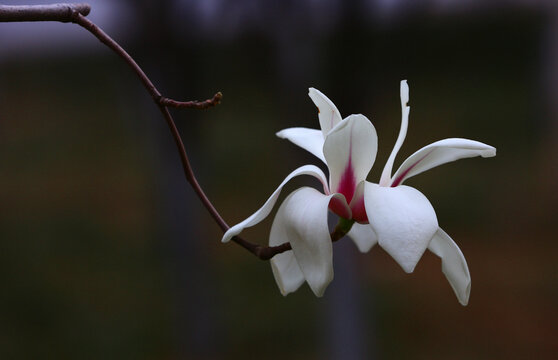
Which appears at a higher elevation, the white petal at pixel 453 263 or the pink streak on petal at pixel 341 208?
the pink streak on petal at pixel 341 208

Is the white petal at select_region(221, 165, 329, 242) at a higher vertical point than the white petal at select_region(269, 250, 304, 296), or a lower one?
higher

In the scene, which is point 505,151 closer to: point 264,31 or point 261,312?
point 261,312

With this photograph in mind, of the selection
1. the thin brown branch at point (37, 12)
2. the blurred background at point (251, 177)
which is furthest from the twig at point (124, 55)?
the blurred background at point (251, 177)

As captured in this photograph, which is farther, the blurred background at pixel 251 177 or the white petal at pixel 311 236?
the blurred background at pixel 251 177

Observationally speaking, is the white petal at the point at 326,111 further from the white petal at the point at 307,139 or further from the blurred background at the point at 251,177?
the blurred background at the point at 251,177

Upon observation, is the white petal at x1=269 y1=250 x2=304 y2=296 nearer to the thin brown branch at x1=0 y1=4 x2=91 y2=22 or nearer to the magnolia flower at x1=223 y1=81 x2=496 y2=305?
the magnolia flower at x1=223 y1=81 x2=496 y2=305

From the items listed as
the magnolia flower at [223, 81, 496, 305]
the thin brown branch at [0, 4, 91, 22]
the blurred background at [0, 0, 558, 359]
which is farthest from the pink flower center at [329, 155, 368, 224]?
the blurred background at [0, 0, 558, 359]

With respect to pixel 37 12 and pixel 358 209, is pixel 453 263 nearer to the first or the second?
pixel 358 209

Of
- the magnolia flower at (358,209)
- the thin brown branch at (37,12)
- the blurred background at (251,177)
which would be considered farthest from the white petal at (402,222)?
the blurred background at (251,177)
